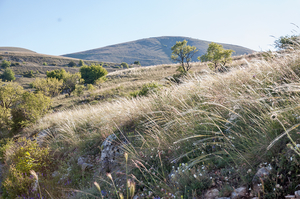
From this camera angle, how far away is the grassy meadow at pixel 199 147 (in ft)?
5.19

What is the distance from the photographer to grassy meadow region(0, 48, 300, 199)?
62.3 inches

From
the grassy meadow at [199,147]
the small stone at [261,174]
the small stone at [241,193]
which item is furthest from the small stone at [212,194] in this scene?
the small stone at [261,174]

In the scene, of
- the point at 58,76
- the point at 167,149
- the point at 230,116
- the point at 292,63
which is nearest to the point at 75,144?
the point at 167,149

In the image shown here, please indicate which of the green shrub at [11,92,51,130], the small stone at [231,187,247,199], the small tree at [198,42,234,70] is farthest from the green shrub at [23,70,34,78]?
the small stone at [231,187,247,199]

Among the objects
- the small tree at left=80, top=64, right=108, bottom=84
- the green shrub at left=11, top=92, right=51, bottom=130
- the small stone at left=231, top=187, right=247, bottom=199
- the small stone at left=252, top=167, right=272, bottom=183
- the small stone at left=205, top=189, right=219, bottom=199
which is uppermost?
the small tree at left=80, top=64, right=108, bottom=84

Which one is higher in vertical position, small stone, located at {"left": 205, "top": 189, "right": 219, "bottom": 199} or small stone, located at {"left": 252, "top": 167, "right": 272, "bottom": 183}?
small stone, located at {"left": 252, "top": 167, "right": 272, "bottom": 183}

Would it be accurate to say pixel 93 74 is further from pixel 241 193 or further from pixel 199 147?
pixel 241 193

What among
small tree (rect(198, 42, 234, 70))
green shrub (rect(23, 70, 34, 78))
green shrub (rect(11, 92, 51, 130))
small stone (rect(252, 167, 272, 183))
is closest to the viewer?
small stone (rect(252, 167, 272, 183))

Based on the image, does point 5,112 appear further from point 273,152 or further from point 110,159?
point 273,152

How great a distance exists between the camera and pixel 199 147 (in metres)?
2.12

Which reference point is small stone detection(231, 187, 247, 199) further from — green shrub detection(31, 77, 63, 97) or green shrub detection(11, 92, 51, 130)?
green shrub detection(31, 77, 63, 97)

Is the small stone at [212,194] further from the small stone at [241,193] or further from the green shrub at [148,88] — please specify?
the green shrub at [148,88]

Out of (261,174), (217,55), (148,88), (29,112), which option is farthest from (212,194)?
(217,55)

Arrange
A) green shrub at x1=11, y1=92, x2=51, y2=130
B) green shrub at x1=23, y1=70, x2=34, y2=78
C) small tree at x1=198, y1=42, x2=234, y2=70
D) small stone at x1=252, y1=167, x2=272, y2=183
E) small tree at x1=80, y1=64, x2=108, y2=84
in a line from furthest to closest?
green shrub at x1=23, y1=70, x2=34, y2=78 < small tree at x1=80, y1=64, x2=108, y2=84 < small tree at x1=198, y1=42, x2=234, y2=70 < green shrub at x1=11, y1=92, x2=51, y2=130 < small stone at x1=252, y1=167, x2=272, y2=183
